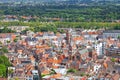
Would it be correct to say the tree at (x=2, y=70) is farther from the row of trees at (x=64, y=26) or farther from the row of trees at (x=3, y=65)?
the row of trees at (x=64, y=26)

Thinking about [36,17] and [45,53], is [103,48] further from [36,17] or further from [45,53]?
[36,17]

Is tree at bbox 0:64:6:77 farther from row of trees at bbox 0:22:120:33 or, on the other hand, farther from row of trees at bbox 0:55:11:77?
row of trees at bbox 0:22:120:33

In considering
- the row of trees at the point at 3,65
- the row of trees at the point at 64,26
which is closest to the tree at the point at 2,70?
the row of trees at the point at 3,65

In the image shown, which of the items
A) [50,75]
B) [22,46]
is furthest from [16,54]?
[50,75]

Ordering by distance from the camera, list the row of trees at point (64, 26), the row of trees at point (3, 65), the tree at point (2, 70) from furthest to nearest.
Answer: the row of trees at point (64, 26)
the row of trees at point (3, 65)
the tree at point (2, 70)

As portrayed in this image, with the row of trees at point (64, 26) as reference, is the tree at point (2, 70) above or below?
above

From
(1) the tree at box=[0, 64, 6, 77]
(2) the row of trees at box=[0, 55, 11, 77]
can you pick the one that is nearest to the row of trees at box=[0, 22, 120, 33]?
(2) the row of trees at box=[0, 55, 11, 77]

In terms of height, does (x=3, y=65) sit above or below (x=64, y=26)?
above

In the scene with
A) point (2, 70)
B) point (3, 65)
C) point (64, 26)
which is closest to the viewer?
point (2, 70)

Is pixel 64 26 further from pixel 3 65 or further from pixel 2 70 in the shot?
pixel 2 70

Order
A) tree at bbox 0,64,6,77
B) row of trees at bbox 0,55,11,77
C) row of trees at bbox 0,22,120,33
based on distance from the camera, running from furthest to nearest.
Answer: row of trees at bbox 0,22,120,33
row of trees at bbox 0,55,11,77
tree at bbox 0,64,6,77

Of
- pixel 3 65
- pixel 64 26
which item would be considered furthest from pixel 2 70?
pixel 64 26
